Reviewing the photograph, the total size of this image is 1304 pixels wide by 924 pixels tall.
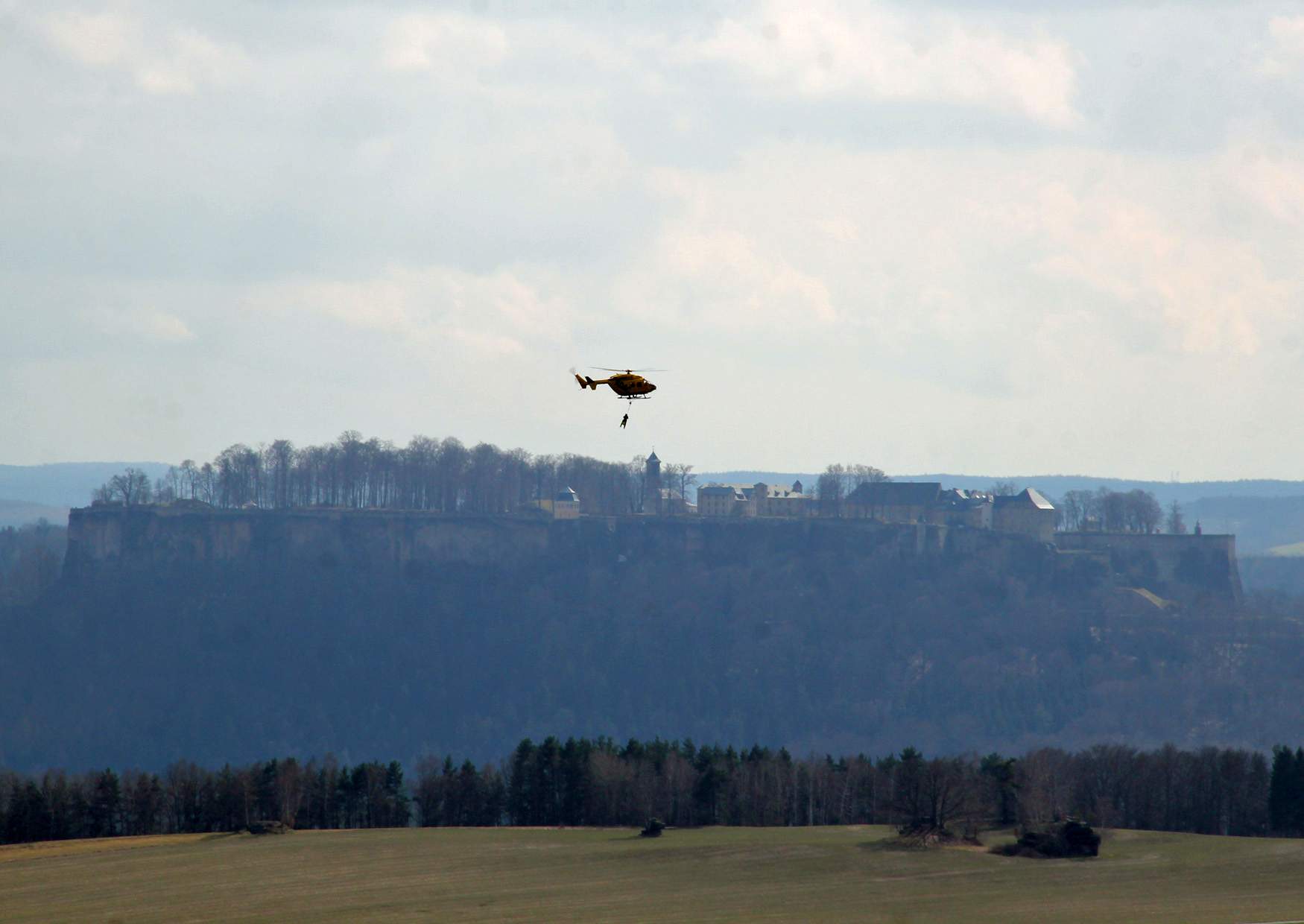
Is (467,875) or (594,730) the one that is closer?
(467,875)

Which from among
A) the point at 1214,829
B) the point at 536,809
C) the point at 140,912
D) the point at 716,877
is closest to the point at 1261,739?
the point at 1214,829

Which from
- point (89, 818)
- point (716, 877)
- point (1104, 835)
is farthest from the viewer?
point (89, 818)

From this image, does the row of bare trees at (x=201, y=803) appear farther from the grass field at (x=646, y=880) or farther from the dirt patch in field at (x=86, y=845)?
the grass field at (x=646, y=880)

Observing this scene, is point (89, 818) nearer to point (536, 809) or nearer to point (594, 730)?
point (536, 809)

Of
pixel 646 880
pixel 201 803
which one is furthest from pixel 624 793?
pixel 646 880

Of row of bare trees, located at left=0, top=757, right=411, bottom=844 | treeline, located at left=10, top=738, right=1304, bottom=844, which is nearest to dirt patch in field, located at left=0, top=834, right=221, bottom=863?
row of bare trees, located at left=0, top=757, right=411, bottom=844

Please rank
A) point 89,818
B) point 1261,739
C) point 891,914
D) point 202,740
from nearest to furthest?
point 891,914 → point 89,818 → point 1261,739 → point 202,740

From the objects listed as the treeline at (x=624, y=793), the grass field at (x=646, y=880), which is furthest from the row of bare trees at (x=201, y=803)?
the grass field at (x=646, y=880)
